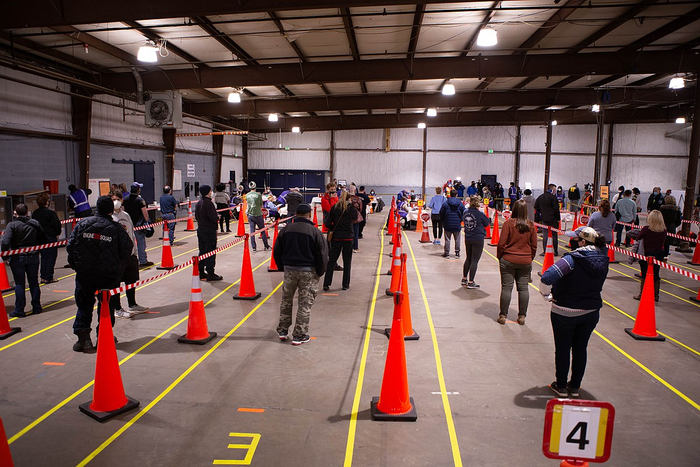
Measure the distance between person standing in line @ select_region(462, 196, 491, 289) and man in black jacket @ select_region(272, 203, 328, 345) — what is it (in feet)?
13.4

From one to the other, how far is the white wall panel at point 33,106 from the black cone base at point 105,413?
38.2 ft

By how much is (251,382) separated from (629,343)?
5507 mm

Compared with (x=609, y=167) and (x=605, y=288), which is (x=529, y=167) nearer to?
(x=609, y=167)

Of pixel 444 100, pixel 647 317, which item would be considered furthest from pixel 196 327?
pixel 444 100

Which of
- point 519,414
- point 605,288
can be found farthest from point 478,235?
point 519,414

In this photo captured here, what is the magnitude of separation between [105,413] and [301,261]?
2823mm

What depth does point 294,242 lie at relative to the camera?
6.09 m

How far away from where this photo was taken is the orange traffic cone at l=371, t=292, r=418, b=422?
14.5 ft

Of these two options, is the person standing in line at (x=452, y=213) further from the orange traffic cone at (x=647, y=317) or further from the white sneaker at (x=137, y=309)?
the white sneaker at (x=137, y=309)

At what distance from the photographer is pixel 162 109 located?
15.1 meters

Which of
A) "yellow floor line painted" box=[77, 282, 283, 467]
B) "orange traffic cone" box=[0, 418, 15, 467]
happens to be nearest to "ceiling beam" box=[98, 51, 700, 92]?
"yellow floor line painted" box=[77, 282, 283, 467]

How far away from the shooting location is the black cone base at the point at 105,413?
434 cm

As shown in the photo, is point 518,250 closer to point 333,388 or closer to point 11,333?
point 333,388

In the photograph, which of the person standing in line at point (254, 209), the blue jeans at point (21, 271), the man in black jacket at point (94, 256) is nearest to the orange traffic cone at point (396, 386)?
the man in black jacket at point (94, 256)
